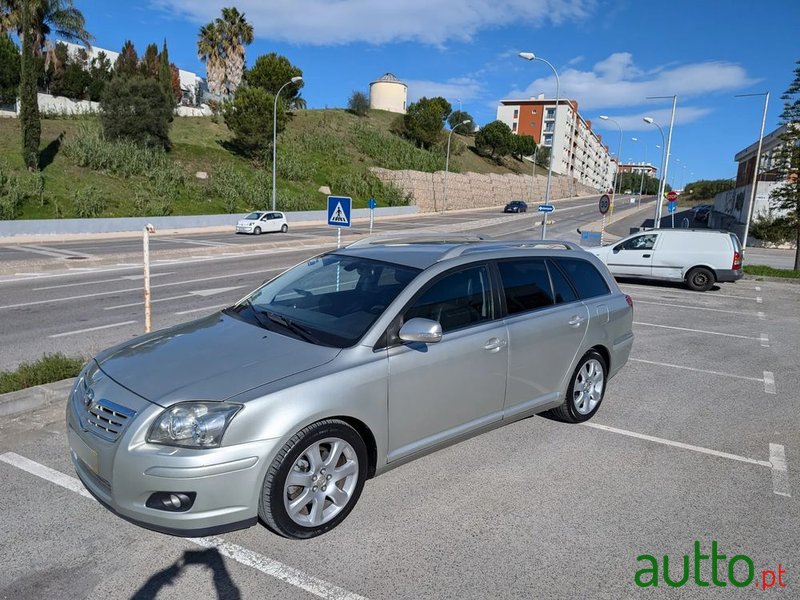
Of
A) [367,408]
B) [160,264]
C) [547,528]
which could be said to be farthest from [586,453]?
[160,264]

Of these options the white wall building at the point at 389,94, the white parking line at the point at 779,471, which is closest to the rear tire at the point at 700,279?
the white parking line at the point at 779,471

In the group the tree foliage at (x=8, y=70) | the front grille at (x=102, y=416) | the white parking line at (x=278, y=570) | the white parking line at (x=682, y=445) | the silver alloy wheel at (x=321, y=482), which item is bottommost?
the white parking line at (x=278, y=570)

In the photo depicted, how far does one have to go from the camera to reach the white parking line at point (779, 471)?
416 centimetres

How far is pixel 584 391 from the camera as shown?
5.31 m

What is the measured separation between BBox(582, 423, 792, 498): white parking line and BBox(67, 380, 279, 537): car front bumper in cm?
350

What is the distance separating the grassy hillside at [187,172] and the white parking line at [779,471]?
31892mm

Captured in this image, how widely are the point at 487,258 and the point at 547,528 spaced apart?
203cm

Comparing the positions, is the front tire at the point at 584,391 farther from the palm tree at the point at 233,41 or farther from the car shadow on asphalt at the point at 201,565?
the palm tree at the point at 233,41

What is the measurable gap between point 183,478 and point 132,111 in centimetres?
4354

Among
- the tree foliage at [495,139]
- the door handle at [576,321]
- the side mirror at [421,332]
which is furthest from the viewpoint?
the tree foliage at [495,139]

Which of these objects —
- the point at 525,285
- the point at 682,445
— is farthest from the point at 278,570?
the point at 682,445

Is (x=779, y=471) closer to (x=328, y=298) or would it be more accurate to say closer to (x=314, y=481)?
(x=314, y=481)

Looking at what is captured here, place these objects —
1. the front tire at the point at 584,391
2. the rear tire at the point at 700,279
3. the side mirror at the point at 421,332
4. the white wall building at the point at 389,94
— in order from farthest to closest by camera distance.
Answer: the white wall building at the point at 389,94 < the rear tire at the point at 700,279 < the front tire at the point at 584,391 < the side mirror at the point at 421,332

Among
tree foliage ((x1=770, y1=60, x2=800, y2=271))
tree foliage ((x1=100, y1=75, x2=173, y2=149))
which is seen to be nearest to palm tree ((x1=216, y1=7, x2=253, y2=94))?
tree foliage ((x1=100, y1=75, x2=173, y2=149))
